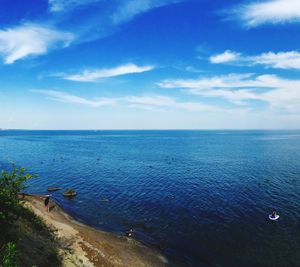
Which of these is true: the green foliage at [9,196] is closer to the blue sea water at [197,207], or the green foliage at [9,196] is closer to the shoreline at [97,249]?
Result: the shoreline at [97,249]

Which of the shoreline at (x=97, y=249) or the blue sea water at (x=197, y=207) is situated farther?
the blue sea water at (x=197, y=207)

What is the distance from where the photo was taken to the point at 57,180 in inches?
2938

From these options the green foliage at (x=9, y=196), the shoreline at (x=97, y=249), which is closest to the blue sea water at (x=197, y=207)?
the shoreline at (x=97, y=249)

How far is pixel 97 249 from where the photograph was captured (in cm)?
3325

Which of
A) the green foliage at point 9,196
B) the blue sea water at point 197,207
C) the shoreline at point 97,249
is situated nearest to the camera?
the green foliage at point 9,196

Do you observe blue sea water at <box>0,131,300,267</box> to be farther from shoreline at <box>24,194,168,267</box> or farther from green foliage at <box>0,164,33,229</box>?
green foliage at <box>0,164,33,229</box>

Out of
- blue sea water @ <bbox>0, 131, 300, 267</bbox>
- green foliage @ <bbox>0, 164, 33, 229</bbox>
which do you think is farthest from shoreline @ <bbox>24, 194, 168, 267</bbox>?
green foliage @ <bbox>0, 164, 33, 229</bbox>

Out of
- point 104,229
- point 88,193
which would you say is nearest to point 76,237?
point 104,229

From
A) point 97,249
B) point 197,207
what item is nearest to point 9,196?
point 97,249

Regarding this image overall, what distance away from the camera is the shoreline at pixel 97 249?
3034cm

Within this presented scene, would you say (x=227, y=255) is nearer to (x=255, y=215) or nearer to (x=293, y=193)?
(x=255, y=215)

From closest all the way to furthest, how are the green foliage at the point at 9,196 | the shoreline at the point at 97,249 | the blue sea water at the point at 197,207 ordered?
the green foliage at the point at 9,196 < the shoreline at the point at 97,249 < the blue sea water at the point at 197,207

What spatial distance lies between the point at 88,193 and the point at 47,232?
2772cm

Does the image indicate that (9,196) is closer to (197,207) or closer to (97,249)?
(97,249)
